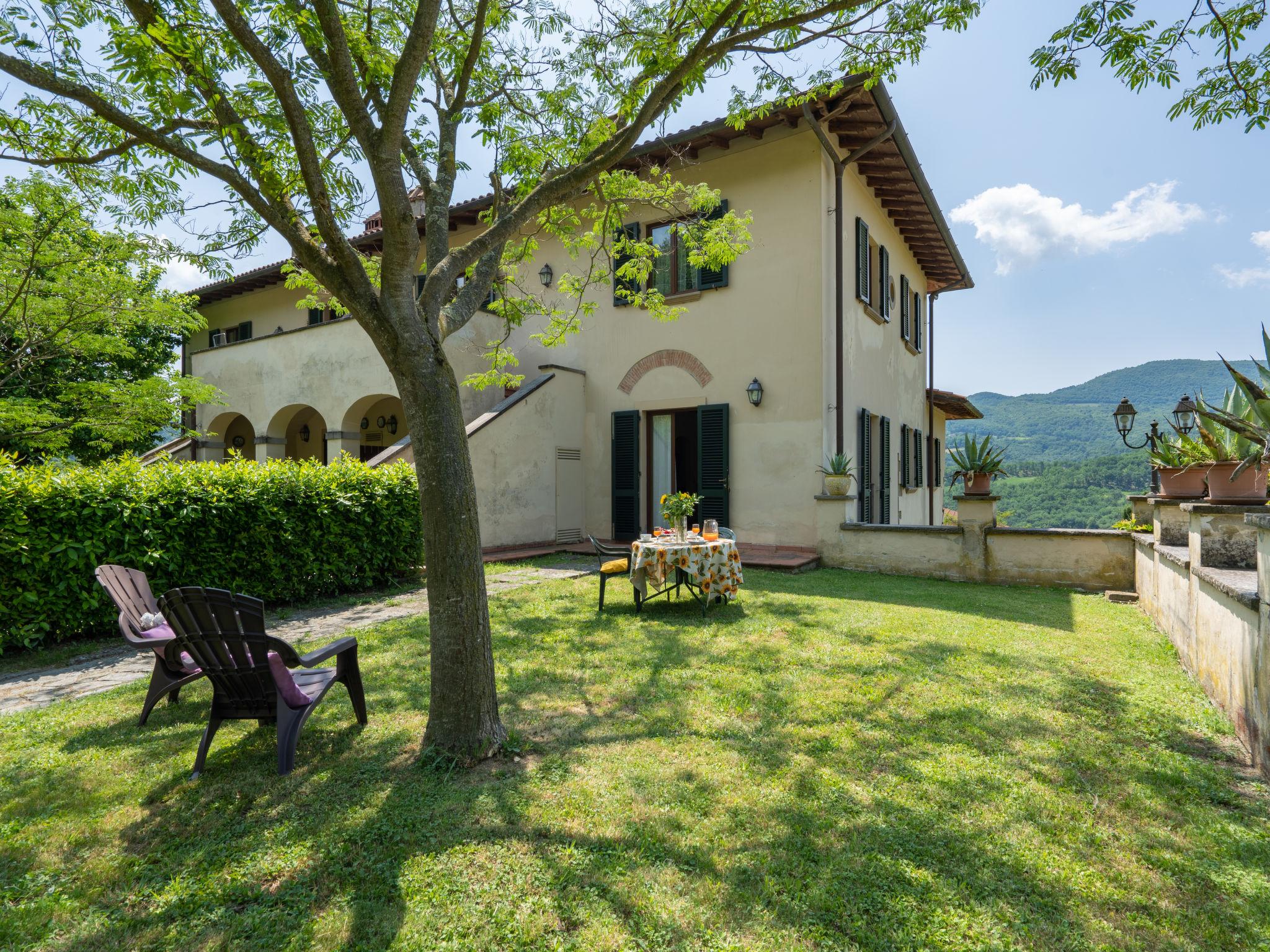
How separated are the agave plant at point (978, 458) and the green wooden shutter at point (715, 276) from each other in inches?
Answer: 182

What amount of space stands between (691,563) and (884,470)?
7.62m

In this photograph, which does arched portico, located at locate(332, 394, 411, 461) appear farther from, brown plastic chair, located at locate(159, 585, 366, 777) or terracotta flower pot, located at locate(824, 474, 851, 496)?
brown plastic chair, located at locate(159, 585, 366, 777)

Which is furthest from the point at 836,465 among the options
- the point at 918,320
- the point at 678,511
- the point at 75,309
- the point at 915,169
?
the point at 75,309

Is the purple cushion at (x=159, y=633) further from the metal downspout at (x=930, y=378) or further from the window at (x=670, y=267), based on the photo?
the metal downspout at (x=930, y=378)

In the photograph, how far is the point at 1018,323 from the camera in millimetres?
22875

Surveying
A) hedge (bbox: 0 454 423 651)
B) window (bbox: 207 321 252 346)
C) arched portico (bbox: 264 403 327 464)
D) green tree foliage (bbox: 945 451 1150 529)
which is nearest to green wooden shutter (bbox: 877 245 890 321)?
green tree foliage (bbox: 945 451 1150 529)

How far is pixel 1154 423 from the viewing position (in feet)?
29.0

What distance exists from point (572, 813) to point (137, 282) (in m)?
12.0

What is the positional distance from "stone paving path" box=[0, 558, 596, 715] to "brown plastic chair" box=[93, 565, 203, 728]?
2.18 ft

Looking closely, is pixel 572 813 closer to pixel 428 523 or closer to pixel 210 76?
pixel 428 523

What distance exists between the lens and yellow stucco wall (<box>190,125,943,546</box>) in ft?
32.7

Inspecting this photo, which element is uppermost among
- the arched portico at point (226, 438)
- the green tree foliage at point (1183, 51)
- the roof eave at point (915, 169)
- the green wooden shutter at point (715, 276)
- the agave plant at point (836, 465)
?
the roof eave at point (915, 169)

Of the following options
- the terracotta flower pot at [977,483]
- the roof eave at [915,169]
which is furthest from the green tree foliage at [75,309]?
the terracotta flower pot at [977,483]

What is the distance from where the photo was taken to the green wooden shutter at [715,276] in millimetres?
10594
